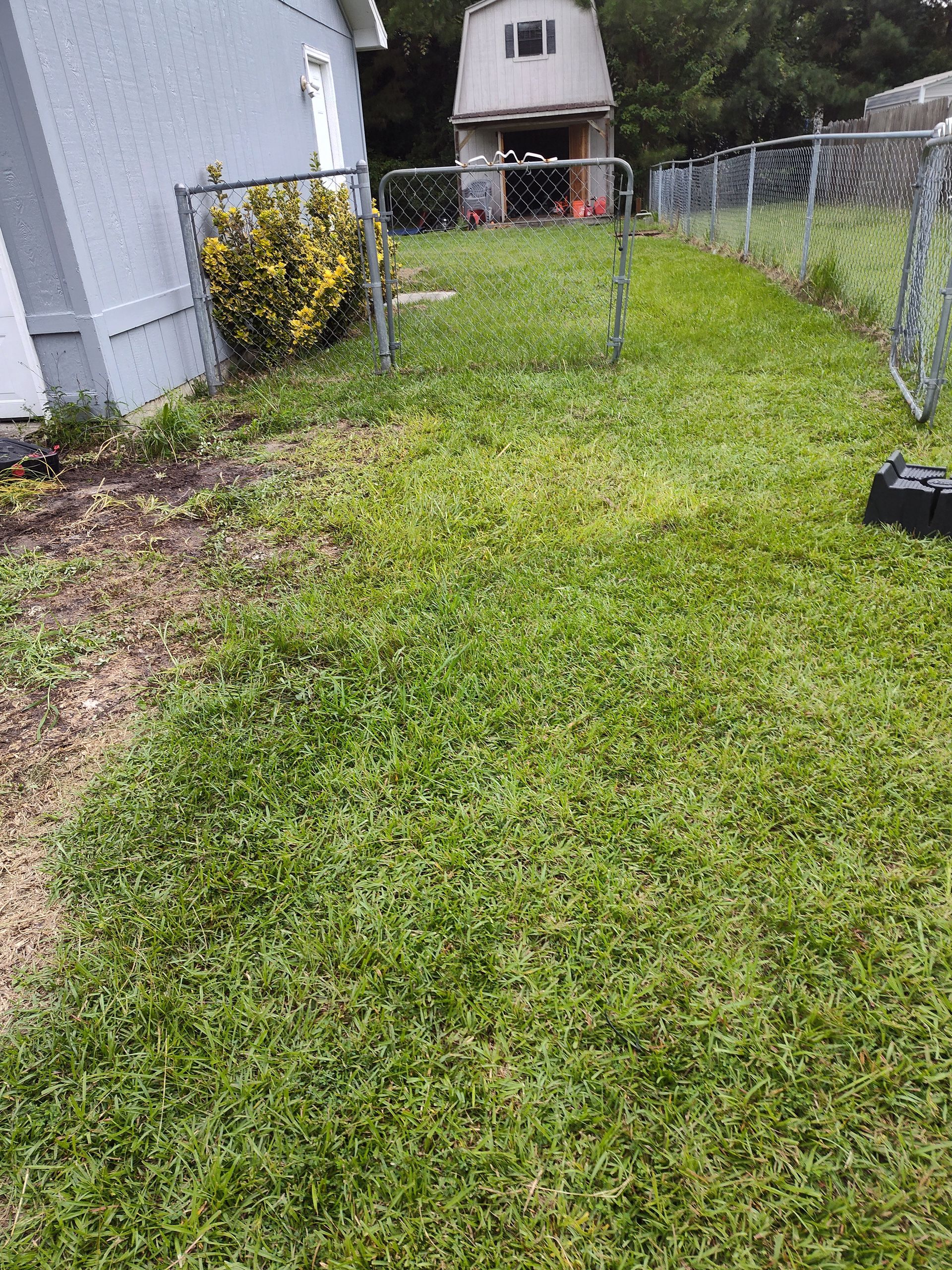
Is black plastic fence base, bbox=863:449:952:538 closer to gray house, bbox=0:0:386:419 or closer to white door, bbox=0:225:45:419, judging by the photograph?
gray house, bbox=0:0:386:419

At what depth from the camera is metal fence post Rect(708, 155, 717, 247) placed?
11.8 meters

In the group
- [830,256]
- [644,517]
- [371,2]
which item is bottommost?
[644,517]

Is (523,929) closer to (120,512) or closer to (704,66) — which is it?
(120,512)

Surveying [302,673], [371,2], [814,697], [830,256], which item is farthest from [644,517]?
[371,2]

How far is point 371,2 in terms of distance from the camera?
10367 millimetres

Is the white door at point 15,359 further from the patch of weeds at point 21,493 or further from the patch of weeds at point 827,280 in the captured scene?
the patch of weeds at point 827,280

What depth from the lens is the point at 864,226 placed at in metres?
6.67

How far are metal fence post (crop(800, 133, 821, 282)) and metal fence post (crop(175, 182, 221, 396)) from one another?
5.58 metres

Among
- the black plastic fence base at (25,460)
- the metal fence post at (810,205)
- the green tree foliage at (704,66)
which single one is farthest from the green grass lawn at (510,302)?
the green tree foliage at (704,66)

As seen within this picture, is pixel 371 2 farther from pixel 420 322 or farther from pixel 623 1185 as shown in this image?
pixel 623 1185

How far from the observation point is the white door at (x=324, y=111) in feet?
30.0

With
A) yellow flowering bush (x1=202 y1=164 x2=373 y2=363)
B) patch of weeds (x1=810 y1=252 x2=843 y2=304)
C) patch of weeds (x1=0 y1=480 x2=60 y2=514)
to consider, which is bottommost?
patch of weeds (x1=0 y1=480 x2=60 y2=514)

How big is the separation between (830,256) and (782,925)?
24.7 ft

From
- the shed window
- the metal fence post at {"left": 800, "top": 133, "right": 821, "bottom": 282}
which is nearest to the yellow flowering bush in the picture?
the metal fence post at {"left": 800, "top": 133, "right": 821, "bottom": 282}
